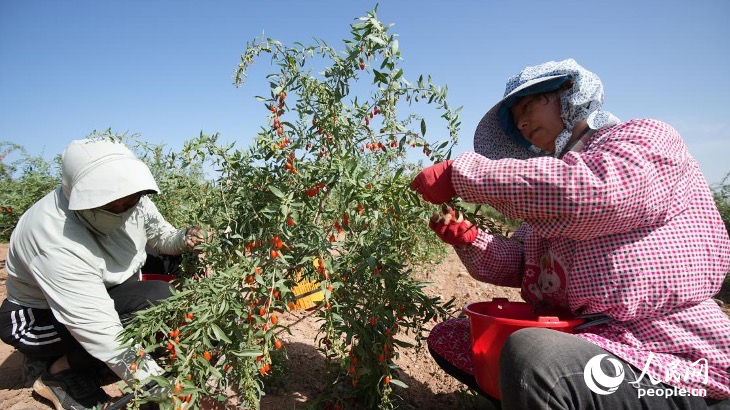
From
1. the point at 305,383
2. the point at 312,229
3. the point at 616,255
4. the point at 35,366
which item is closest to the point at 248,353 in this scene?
the point at 312,229

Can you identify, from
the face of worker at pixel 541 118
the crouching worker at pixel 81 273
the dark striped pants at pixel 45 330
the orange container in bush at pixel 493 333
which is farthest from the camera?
the dark striped pants at pixel 45 330

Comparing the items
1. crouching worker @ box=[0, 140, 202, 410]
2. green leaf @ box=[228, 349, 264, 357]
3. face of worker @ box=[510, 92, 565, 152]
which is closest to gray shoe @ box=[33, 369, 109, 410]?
crouching worker @ box=[0, 140, 202, 410]

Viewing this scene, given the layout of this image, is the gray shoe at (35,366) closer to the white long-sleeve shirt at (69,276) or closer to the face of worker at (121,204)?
the white long-sleeve shirt at (69,276)

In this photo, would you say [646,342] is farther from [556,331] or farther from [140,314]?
[140,314]

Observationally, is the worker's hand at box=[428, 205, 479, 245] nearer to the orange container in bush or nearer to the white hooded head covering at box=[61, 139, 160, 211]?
the orange container in bush

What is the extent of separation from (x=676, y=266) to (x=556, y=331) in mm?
383

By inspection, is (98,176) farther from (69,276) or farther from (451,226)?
(451,226)

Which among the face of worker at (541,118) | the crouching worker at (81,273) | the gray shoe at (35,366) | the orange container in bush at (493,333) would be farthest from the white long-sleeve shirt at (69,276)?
the face of worker at (541,118)

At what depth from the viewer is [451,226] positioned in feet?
5.38

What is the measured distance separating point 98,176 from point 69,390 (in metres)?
1.05

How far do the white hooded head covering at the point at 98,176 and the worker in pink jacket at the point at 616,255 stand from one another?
1.16m

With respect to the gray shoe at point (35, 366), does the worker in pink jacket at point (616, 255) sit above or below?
above

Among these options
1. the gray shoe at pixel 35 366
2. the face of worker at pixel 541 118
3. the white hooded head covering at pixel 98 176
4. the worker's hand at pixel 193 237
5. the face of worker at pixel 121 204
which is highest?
the face of worker at pixel 541 118

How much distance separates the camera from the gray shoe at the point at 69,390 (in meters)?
1.99
